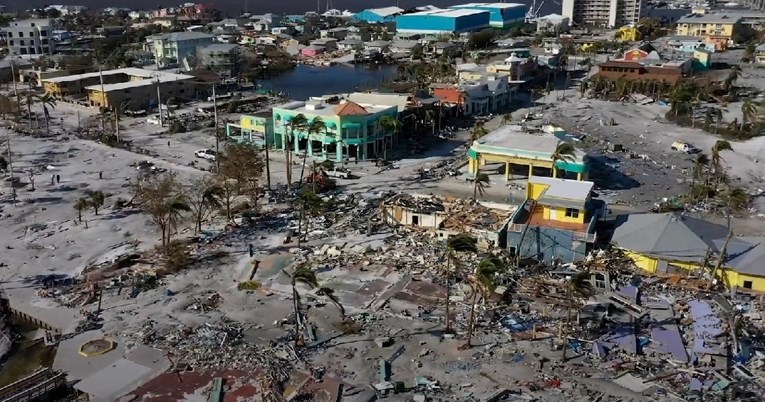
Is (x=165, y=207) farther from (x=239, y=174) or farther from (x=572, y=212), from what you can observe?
(x=572, y=212)

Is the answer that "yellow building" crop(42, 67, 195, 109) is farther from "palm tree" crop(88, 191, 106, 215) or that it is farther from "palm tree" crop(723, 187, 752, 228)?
"palm tree" crop(723, 187, 752, 228)

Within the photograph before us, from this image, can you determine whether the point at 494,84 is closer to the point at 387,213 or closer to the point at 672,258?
the point at 387,213

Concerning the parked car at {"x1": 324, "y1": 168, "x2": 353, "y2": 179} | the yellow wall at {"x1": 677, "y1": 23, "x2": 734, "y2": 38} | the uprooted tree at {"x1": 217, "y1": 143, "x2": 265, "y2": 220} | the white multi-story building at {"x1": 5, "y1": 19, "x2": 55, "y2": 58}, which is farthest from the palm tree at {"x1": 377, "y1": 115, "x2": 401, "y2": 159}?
the yellow wall at {"x1": 677, "y1": 23, "x2": 734, "y2": 38}

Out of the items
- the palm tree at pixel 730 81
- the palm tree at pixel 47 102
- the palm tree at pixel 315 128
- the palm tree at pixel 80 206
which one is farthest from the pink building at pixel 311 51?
the palm tree at pixel 80 206

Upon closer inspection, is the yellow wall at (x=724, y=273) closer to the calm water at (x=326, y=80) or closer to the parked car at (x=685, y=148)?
the parked car at (x=685, y=148)

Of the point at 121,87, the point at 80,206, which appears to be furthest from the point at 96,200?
the point at 121,87

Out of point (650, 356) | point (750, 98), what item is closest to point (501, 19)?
point (750, 98)
